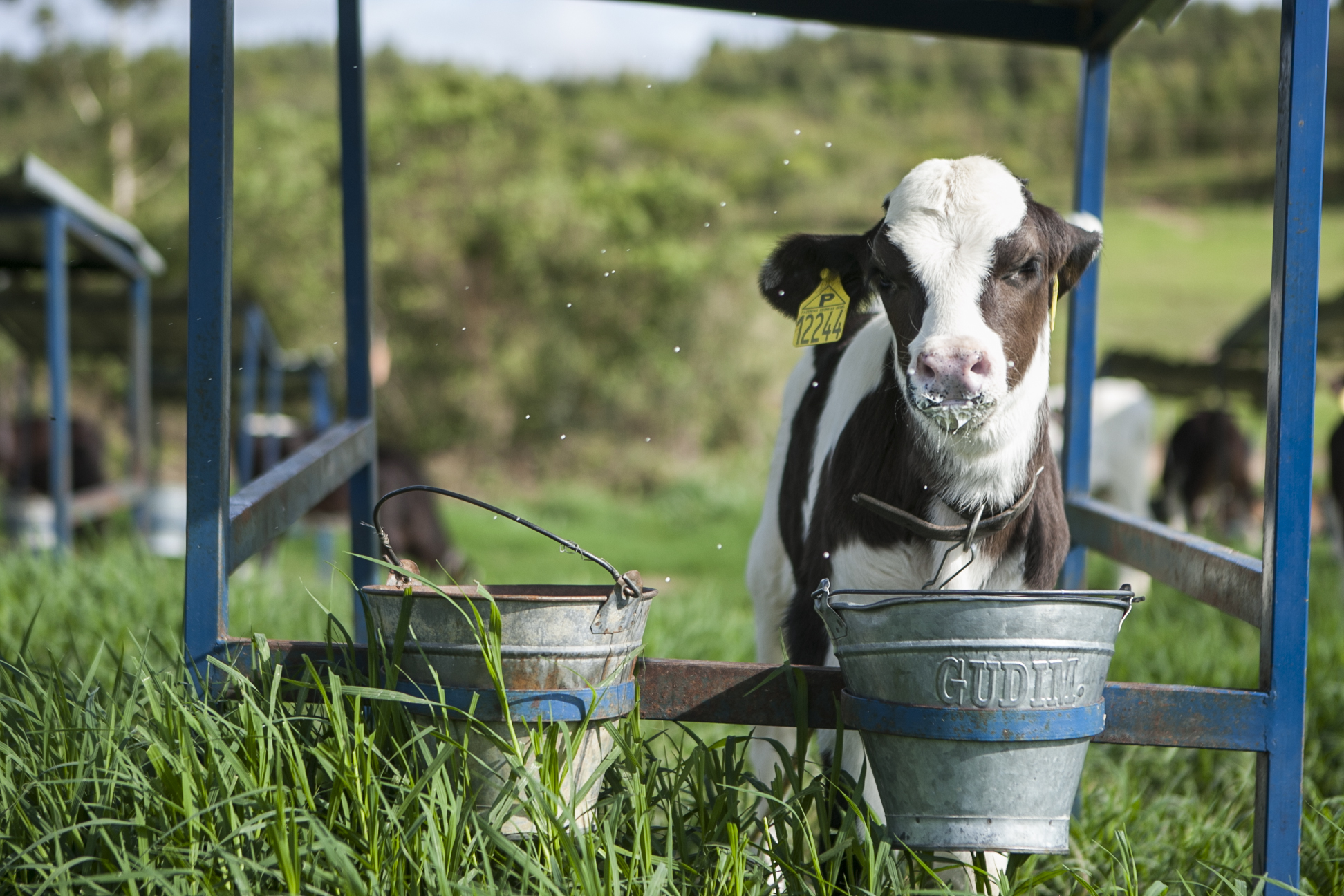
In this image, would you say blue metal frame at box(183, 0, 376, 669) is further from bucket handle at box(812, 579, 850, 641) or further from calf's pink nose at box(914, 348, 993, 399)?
calf's pink nose at box(914, 348, 993, 399)

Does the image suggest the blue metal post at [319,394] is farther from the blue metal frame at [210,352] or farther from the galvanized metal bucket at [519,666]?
the galvanized metal bucket at [519,666]

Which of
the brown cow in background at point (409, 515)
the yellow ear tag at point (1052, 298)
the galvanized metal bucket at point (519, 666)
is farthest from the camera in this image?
the brown cow in background at point (409, 515)

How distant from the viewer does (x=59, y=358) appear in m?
6.51

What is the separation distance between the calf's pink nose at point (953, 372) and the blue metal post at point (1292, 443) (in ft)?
1.56

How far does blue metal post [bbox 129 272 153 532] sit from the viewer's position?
8.06m

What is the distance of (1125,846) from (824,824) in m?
0.48

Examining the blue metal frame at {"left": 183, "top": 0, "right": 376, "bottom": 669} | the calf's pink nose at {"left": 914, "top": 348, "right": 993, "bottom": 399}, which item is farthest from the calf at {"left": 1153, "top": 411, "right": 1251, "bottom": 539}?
the blue metal frame at {"left": 183, "top": 0, "right": 376, "bottom": 669}

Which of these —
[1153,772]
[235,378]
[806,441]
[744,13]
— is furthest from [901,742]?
[235,378]

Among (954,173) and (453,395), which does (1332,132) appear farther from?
(954,173)

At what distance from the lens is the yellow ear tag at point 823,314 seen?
2398 millimetres

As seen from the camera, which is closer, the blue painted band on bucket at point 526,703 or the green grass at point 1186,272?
the blue painted band on bucket at point 526,703

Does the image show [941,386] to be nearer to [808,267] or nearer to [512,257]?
[808,267]

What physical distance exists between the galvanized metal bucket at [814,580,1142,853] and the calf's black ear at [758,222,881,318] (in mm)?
1021

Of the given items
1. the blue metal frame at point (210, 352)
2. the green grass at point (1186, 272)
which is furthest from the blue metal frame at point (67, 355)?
the green grass at point (1186, 272)
